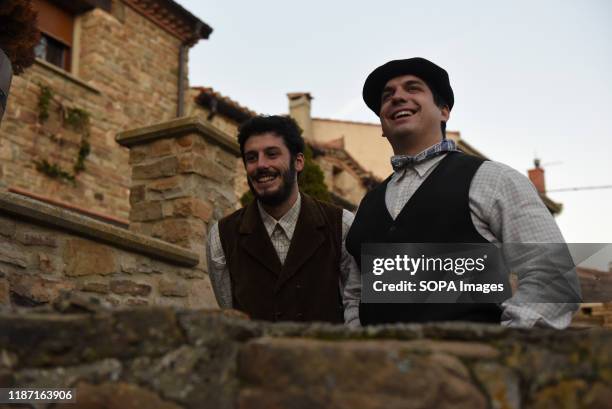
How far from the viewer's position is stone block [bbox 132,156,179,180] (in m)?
4.80

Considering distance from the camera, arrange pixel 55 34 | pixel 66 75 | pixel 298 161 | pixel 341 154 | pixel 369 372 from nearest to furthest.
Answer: pixel 369 372 → pixel 298 161 → pixel 66 75 → pixel 55 34 → pixel 341 154

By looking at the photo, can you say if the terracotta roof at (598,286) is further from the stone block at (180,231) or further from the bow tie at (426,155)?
the stone block at (180,231)

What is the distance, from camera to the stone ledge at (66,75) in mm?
8492

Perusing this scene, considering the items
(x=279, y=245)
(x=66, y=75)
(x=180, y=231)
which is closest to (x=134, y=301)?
(x=180, y=231)

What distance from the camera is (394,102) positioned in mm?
2105

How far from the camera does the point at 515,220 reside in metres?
1.80

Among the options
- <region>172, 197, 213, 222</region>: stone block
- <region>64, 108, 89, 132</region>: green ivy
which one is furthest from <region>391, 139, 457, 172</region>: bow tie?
<region>64, 108, 89, 132</region>: green ivy

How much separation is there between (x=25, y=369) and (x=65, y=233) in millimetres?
2584

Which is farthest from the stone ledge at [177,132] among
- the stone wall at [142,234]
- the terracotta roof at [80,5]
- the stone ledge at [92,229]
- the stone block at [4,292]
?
the terracotta roof at [80,5]

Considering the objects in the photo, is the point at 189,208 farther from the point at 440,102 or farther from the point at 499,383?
the point at 499,383

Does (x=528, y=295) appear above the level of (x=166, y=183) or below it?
below

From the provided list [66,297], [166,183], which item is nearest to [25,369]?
[66,297]

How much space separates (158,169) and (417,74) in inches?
124

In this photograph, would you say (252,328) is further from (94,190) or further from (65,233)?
(94,190)
